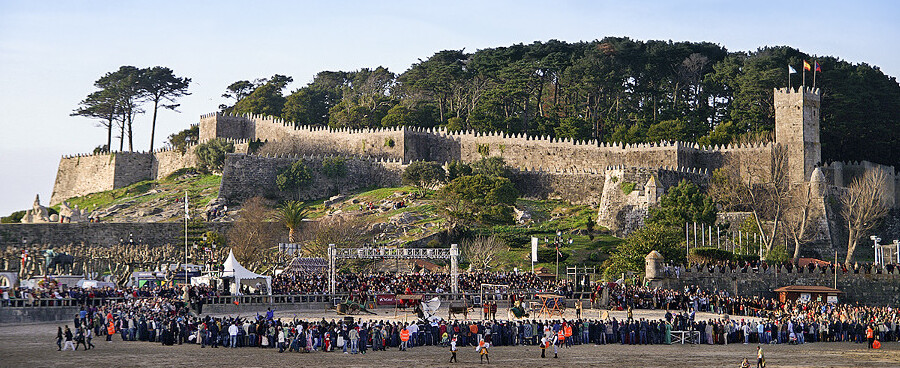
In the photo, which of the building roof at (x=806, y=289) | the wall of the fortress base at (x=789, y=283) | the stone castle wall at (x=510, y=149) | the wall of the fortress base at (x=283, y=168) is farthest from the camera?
the wall of the fortress base at (x=283, y=168)

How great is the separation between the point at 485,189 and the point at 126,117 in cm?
4486

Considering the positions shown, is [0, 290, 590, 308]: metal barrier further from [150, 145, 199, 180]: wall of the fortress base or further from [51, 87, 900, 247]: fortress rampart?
[150, 145, 199, 180]: wall of the fortress base

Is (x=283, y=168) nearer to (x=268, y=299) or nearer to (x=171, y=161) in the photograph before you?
(x=171, y=161)

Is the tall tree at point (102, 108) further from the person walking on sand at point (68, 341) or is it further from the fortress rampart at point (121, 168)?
the person walking on sand at point (68, 341)

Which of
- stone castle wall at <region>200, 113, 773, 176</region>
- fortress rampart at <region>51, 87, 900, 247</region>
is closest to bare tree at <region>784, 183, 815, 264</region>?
fortress rampart at <region>51, 87, 900, 247</region>

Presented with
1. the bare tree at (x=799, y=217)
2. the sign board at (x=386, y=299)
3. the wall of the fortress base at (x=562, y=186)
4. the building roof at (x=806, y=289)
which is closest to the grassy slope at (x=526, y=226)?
the wall of the fortress base at (x=562, y=186)

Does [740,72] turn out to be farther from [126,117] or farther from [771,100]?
[126,117]

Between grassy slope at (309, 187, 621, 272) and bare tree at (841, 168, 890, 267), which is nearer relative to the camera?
grassy slope at (309, 187, 621, 272)

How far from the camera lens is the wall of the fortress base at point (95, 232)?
239 feet

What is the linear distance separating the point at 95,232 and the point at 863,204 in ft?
155

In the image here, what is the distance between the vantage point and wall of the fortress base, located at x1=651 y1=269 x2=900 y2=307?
5744 centimetres

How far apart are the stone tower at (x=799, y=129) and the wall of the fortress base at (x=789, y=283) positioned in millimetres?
23379

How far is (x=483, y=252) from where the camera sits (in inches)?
2692

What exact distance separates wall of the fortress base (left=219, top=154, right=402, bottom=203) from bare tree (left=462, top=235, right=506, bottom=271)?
17517 mm
